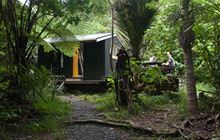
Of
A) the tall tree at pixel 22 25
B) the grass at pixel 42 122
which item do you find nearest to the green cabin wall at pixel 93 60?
the grass at pixel 42 122

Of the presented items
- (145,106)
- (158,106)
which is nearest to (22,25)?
(145,106)

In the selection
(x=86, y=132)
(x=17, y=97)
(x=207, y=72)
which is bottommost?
(x=86, y=132)

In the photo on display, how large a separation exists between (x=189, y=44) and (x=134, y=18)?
25.3ft

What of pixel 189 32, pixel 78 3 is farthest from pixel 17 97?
pixel 189 32

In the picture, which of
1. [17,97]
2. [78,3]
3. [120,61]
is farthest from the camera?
[120,61]

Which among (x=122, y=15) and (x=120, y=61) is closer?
(x=120, y=61)

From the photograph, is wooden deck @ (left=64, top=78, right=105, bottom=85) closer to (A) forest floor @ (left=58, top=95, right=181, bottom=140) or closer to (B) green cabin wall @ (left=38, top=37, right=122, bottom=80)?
(B) green cabin wall @ (left=38, top=37, right=122, bottom=80)

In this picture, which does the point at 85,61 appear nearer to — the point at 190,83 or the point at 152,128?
the point at 190,83

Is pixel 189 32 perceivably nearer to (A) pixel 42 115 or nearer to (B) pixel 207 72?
(B) pixel 207 72

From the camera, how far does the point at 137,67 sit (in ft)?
36.7

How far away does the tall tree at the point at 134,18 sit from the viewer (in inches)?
598

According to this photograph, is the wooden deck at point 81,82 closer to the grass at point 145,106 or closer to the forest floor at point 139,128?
the grass at point 145,106

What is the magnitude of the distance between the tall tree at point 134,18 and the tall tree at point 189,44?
7.17 metres

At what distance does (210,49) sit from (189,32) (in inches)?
59.5
